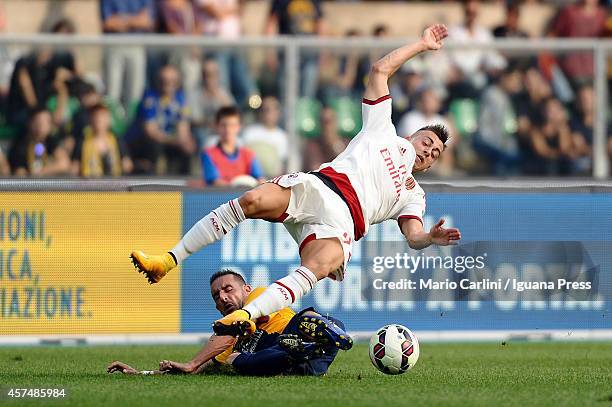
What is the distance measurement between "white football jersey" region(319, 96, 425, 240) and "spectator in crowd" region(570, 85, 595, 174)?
4.63 m

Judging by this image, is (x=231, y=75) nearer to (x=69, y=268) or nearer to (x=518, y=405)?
(x=69, y=268)

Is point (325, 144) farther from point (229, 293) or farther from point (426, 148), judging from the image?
point (229, 293)

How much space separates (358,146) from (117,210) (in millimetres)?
3877

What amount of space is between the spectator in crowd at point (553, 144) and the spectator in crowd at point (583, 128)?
61 millimetres

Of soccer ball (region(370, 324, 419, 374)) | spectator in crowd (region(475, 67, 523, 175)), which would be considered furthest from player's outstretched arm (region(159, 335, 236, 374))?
spectator in crowd (region(475, 67, 523, 175))

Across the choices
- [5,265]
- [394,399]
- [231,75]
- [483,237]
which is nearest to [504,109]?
[483,237]

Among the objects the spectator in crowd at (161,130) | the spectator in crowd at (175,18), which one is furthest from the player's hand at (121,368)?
the spectator in crowd at (175,18)

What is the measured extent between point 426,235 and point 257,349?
1.47m

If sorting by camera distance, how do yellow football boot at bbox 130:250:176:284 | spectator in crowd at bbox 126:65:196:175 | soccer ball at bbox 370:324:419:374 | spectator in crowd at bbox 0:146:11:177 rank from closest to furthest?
yellow football boot at bbox 130:250:176:284 < soccer ball at bbox 370:324:419:374 < spectator in crowd at bbox 0:146:11:177 < spectator in crowd at bbox 126:65:196:175

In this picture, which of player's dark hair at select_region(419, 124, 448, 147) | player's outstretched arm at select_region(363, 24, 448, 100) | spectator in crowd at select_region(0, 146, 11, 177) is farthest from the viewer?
spectator in crowd at select_region(0, 146, 11, 177)

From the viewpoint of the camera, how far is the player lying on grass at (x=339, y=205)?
9.45 meters

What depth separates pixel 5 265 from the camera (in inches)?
513

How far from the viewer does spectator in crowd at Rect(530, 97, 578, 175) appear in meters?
14.8

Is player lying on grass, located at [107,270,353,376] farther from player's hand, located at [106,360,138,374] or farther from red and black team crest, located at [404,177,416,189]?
red and black team crest, located at [404,177,416,189]
